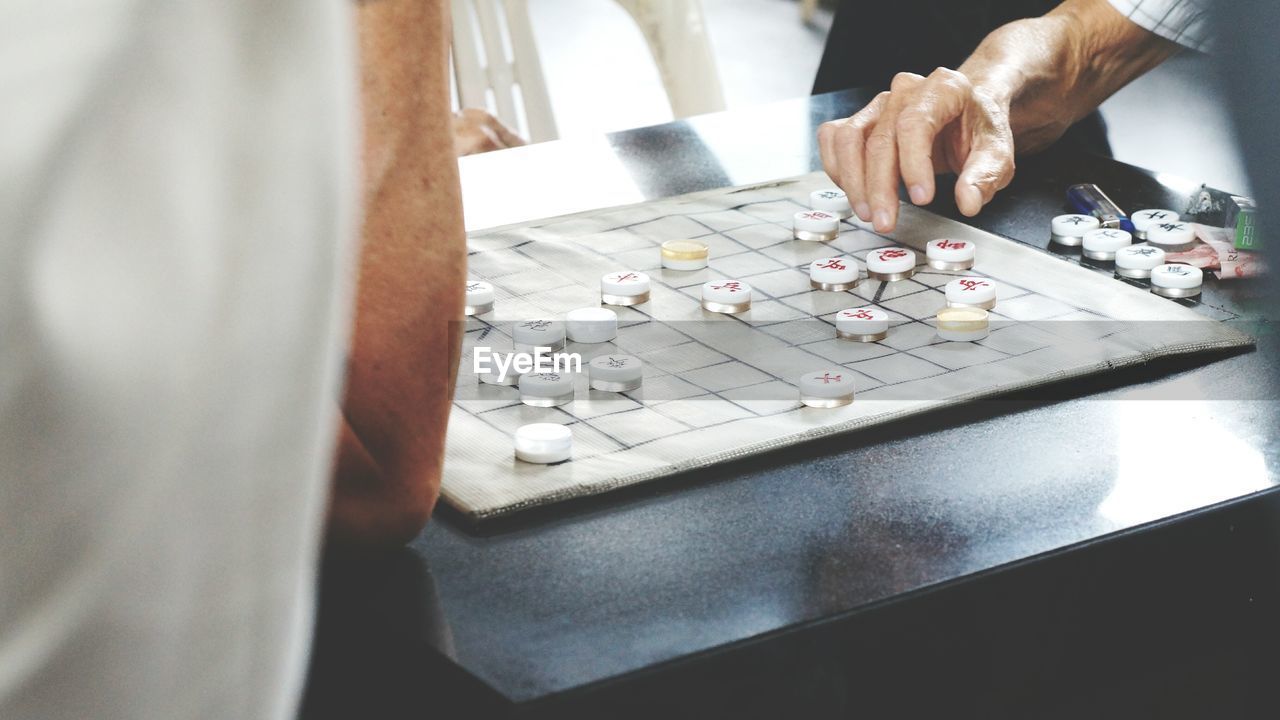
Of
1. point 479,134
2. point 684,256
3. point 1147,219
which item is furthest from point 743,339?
point 479,134

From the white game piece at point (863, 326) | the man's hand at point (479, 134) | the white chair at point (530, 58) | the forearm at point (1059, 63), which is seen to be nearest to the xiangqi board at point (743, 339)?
the white game piece at point (863, 326)

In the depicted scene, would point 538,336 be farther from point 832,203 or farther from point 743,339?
point 832,203

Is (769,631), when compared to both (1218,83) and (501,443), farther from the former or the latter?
(1218,83)

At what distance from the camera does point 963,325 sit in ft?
2.94

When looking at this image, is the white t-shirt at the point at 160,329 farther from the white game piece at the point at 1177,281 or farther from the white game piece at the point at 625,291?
the white game piece at the point at 1177,281

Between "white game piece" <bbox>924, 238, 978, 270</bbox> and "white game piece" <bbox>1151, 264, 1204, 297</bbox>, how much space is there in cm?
13

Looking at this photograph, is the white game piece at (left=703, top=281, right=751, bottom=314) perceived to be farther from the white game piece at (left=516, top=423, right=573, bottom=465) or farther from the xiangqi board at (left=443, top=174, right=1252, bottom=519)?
the white game piece at (left=516, top=423, right=573, bottom=465)

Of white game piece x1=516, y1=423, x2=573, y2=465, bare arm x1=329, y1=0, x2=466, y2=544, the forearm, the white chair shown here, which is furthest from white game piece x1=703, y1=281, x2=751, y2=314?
the white chair

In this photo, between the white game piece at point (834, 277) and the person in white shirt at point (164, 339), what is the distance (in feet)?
2.49

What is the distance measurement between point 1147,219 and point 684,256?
389mm

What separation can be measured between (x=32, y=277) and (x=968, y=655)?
1.69ft

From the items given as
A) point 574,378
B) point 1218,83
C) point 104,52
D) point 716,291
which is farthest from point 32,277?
point 716,291

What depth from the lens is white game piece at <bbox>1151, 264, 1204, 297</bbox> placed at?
975 millimetres

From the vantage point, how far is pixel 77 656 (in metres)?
0.24
